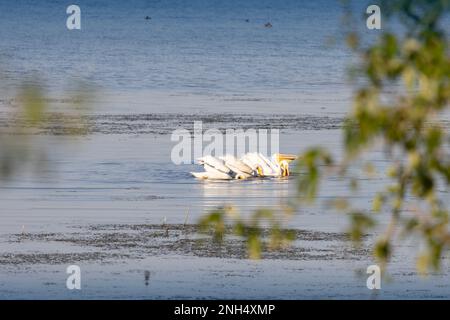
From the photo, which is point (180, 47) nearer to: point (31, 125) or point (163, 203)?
point (163, 203)

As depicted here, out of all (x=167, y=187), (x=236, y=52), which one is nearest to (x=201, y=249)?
(x=167, y=187)

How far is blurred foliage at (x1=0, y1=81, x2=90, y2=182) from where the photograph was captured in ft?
11.2

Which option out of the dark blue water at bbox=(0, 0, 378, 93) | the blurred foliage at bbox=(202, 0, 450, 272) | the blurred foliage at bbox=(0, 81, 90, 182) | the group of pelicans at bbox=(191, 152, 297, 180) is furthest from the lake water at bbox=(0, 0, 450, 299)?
the dark blue water at bbox=(0, 0, 378, 93)

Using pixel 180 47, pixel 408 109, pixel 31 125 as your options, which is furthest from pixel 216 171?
pixel 180 47

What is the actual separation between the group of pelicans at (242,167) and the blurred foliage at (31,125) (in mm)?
17876

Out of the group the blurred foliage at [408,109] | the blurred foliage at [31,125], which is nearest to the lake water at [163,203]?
the blurred foliage at [31,125]

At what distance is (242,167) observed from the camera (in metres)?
22.9

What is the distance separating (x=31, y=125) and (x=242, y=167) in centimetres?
1922

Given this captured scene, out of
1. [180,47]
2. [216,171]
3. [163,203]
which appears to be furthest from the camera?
[180,47]

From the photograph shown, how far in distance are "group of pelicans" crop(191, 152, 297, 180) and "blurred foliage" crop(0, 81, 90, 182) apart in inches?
704

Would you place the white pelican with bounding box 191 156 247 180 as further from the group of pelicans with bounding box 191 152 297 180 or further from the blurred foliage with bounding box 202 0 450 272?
the blurred foliage with bounding box 202 0 450 272

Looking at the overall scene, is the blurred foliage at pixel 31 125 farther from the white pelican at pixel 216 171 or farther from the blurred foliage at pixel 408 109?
the white pelican at pixel 216 171
